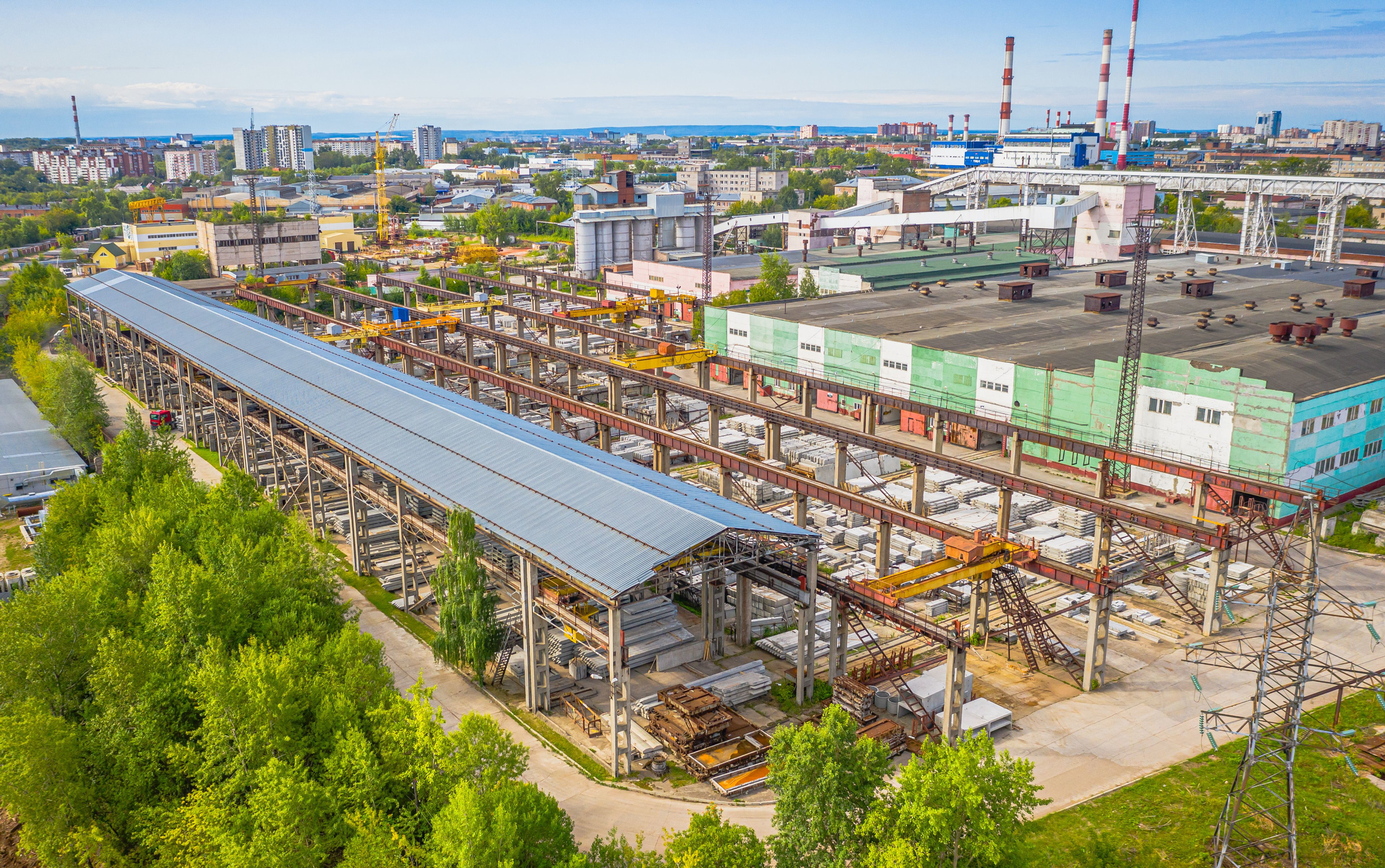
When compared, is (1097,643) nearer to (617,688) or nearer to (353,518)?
(617,688)

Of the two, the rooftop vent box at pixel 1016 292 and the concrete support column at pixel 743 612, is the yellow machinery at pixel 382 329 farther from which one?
the concrete support column at pixel 743 612

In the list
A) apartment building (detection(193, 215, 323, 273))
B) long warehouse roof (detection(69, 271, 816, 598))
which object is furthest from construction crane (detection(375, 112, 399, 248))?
long warehouse roof (detection(69, 271, 816, 598))

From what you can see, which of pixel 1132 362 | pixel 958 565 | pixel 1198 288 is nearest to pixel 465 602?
pixel 958 565

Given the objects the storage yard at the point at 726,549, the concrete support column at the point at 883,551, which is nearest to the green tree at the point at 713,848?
the storage yard at the point at 726,549

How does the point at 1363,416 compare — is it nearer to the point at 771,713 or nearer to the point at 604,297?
the point at 771,713

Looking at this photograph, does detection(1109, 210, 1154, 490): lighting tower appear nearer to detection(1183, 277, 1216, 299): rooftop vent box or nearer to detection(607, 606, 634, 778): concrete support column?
detection(1183, 277, 1216, 299): rooftop vent box

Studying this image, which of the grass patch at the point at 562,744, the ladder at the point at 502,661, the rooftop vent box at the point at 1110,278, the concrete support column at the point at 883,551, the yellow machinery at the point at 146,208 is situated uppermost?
the yellow machinery at the point at 146,208

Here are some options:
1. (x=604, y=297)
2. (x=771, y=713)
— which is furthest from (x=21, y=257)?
(x=771, y=713)
